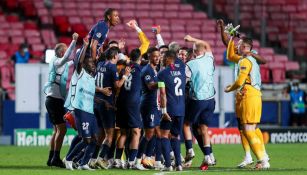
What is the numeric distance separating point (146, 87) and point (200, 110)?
122cm

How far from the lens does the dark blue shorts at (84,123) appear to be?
1966 cm

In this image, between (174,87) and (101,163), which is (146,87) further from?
(101,163)

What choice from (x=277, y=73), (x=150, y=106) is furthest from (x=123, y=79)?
(x=277, y=73)

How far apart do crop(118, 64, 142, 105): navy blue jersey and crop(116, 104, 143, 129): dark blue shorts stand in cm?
10

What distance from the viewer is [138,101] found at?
20.6 m

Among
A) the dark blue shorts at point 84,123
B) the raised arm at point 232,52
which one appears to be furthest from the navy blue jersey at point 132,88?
the raised arm at point 232,52

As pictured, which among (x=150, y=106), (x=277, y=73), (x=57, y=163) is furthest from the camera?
(x=277, y=73)

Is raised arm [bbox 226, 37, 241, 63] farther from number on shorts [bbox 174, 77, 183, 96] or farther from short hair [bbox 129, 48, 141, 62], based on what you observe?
short hair [bbox 129, 48, 141, 62]

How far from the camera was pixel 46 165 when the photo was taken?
70.9ft

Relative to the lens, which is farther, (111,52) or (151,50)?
(151,50)

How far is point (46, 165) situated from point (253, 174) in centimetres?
494

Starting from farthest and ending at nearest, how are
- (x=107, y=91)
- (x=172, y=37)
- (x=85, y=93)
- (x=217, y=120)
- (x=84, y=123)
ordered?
1. (x=172, y=37)
2. (x=217, y=120)
3. (x=107, y=91)
4. (x=85, y=93)
5. (x=84, y=123)

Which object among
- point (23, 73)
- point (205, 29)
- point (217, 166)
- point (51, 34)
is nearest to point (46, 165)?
point (217, 166)

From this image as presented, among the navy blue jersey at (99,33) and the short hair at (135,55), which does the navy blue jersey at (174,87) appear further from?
the navy blue jersey at (99,33)
